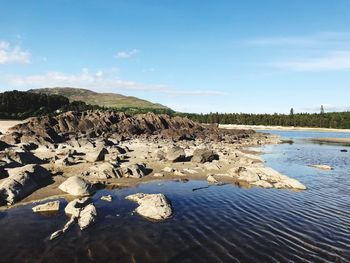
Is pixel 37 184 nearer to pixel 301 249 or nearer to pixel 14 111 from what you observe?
pixel 301 249

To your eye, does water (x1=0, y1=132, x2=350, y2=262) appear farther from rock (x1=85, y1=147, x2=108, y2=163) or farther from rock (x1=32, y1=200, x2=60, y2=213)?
rock (x1=85, y1=147, x2=108, y2=163)

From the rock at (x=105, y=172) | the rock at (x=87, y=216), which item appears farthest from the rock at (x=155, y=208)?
the rock at (x=105, y=172)

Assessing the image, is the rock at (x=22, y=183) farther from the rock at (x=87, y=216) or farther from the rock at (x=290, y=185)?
the rock at (x=290, y=185)

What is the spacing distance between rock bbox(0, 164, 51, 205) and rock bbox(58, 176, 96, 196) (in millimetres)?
2128

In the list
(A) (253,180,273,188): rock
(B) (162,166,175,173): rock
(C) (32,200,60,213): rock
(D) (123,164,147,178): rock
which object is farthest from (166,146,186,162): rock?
(C) (32,200,60,213): rock

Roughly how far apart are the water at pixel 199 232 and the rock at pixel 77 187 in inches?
33.6

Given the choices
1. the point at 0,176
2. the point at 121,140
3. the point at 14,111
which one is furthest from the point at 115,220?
the point at 14,111

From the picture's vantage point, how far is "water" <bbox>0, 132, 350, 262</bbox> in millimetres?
14258

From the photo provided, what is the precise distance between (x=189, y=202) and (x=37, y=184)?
11503mm

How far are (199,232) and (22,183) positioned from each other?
13162 mm

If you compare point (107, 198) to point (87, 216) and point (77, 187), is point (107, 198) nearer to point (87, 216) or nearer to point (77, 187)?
point (77, 187)

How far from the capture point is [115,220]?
1830cm

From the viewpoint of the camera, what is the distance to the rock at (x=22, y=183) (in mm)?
20812

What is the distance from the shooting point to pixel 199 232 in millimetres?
17062
